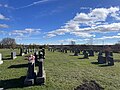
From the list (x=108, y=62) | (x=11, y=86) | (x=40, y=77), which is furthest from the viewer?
(x=108, y=62)

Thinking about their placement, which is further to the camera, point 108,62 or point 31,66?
point 108,62

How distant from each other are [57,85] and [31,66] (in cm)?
231

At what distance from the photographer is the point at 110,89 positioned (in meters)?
10.4

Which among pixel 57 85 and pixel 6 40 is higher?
pixel 6 40

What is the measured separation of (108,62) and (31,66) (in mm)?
12951

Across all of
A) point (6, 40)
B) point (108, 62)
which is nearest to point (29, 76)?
point (108, 62)

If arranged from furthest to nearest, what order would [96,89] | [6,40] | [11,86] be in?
[6,40], [11,86], [96,89]

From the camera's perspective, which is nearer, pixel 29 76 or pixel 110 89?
pixel 110 89

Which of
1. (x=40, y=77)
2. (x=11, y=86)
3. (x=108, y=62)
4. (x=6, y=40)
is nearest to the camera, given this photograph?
(x=11, y=86)

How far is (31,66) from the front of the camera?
12.4 m

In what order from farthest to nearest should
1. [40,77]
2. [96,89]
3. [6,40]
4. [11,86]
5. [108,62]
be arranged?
[6,40] < [108,62] < [40,77] < [11,86] < [96,89]

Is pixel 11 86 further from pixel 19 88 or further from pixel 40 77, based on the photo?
pixel 40 77

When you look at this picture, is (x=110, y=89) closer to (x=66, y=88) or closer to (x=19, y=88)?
(x=66, y=88)

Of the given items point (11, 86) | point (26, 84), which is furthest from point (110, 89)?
point (11, 86)
